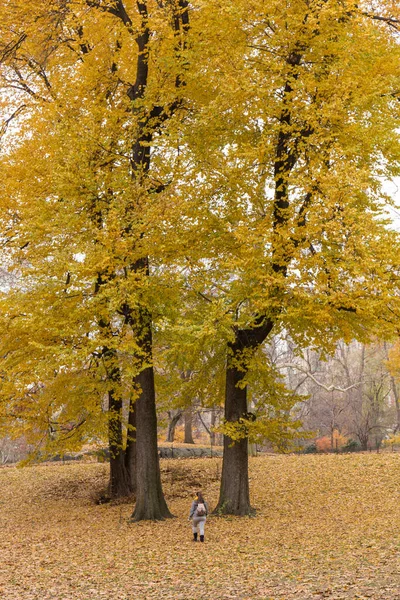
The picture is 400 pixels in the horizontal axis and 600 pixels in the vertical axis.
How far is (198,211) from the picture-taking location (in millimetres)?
13500

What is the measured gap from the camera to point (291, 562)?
10242 millimetres

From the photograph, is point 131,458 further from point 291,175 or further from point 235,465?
point 291,175

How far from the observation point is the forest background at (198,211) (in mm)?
12297

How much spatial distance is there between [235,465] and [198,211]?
6181 mm

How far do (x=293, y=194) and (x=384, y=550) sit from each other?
7.59m

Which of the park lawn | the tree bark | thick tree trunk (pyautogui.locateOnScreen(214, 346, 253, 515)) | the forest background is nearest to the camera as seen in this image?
the park lawn

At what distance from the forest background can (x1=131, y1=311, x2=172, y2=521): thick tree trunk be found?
52mm

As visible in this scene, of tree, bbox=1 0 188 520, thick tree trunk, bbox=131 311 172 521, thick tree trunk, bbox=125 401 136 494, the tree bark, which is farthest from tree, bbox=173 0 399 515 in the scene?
thick tree trunk, bbox=125 401 136 494

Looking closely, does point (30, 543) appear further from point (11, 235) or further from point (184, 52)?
point (184, 52)

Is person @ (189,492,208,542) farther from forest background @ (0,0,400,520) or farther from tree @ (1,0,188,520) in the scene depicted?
tree @ (1,0,188,520)

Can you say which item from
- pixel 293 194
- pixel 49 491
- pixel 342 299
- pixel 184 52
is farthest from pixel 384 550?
pixel 49 491

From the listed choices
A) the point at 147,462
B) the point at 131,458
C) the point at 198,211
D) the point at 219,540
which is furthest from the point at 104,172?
the point at 131,458

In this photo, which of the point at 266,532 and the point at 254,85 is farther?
the point at 266,532

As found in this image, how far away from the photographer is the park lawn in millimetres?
8871
